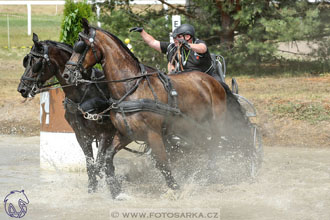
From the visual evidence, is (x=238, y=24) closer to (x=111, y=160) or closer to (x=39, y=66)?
(x=39, y=66)

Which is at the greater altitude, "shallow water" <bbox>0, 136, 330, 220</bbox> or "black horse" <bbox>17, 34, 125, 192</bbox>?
"black horse" <bbox>17, 34, 125, 192</bbox>

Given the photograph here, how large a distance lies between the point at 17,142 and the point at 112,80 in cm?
590

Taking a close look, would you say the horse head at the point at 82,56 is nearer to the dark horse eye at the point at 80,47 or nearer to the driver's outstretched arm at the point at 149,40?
the dark horse eye at the point at 80,47

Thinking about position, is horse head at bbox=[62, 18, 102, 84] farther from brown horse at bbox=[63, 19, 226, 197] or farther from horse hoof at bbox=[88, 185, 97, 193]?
horse hoof at bbox=[88, 185, 97, 193]

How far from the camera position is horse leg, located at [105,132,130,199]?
23.5 ft

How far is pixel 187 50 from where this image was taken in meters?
8.13

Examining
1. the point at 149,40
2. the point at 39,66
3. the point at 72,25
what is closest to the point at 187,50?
the point at 149,40

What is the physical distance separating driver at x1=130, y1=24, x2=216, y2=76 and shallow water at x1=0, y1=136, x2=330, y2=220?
57.0 inches

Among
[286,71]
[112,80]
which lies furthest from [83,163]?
[286,71]

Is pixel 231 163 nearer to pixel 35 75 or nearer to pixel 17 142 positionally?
pixel 35 75

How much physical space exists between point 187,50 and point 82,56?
6.20 ft

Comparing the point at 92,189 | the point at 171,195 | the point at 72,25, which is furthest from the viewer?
the point at 72,25

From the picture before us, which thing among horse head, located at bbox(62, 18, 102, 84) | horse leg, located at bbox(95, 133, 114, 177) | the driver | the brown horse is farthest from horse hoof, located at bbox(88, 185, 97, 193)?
the driver

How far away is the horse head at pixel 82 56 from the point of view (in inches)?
263
